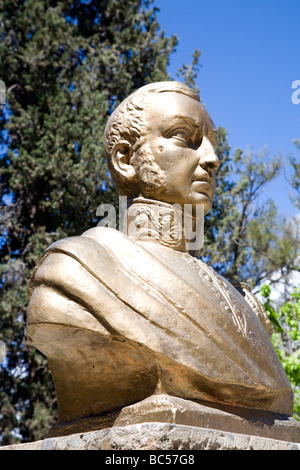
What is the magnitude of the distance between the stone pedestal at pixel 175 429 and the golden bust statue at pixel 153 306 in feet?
0.26

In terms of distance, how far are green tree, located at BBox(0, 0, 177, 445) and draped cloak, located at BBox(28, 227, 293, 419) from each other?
7761 millimetres

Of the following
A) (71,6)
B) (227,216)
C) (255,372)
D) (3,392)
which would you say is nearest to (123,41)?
(71,6)

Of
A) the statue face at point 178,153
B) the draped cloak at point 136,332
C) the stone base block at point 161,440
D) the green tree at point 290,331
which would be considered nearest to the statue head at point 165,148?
the statue face at point 178,153

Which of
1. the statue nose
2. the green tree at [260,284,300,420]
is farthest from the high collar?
the green tree at [260,284,300,420]

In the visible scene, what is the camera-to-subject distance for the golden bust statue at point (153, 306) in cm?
304

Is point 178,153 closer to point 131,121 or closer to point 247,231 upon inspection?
point 131,121

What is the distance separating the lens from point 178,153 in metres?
3.65

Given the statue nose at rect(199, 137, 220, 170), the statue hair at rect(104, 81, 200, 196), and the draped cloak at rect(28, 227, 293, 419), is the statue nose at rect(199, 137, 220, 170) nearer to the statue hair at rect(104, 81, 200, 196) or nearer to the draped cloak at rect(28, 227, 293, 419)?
the statue hair at rect(104, 81, 200, 196)

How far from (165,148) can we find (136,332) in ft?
3.88

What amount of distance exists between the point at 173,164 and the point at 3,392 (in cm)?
843

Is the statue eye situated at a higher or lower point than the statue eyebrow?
lower

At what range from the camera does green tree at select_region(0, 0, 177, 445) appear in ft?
36.5
